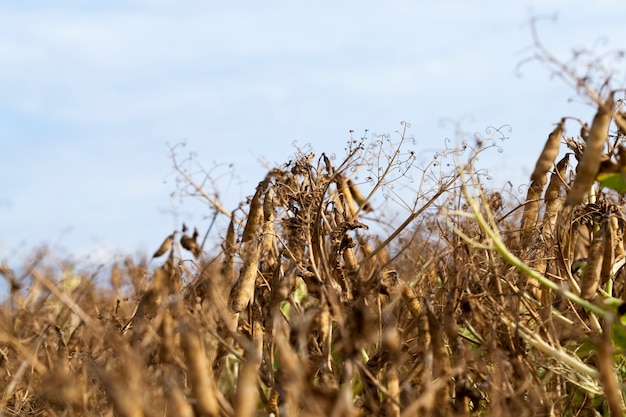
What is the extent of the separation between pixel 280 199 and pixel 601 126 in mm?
1061

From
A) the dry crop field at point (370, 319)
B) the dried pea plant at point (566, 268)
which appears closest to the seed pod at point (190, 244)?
the dry crop field at point (370, 319)

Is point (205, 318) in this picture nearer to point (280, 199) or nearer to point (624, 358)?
point (280, 199)

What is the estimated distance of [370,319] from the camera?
1.61 meters

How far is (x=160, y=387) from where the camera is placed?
1.89 meters

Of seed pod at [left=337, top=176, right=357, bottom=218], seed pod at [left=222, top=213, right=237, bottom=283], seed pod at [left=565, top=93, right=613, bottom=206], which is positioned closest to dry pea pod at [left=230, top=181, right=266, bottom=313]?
seed pod at [left=222, top=213, right=237, bottom=283]

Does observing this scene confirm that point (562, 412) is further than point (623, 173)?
Yes

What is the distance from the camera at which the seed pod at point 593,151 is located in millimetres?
1754

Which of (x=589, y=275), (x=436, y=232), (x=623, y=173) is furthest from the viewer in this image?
(x=436, y=232)

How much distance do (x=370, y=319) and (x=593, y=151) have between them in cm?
59

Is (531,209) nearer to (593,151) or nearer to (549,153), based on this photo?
(549,153)

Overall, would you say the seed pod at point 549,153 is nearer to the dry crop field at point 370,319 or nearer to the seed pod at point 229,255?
the dry crop field at point 370,319

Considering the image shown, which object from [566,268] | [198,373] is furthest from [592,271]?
[198,373]

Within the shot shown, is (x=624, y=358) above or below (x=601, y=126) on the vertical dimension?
below

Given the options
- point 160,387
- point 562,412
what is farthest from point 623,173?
point 160,387
